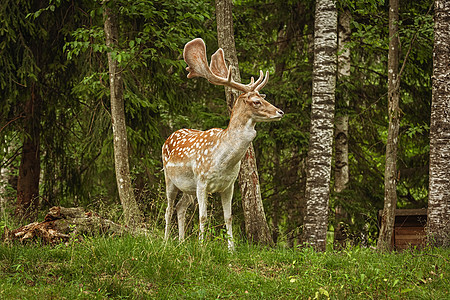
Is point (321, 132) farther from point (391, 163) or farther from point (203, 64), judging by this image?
point (203, 64)

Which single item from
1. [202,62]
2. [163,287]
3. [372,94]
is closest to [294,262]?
[163,287]

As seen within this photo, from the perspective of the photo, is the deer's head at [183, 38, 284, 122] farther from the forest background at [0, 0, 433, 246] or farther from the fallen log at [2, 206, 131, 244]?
the fallen log at [2, 206, 131, 244]

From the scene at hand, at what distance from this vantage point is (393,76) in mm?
9688

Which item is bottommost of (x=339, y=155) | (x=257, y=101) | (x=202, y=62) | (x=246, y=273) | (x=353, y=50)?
(x=246, y=273)

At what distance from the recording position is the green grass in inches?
218

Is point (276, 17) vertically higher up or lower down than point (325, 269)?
higher up

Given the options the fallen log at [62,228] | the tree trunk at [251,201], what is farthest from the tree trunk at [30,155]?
the tree trunk at [251,201]

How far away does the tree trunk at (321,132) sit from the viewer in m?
8.63

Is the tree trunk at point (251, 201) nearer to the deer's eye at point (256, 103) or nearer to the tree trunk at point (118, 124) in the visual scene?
the deer's eye at point (256, 103)

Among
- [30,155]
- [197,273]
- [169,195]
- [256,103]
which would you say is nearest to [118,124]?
[169,195]

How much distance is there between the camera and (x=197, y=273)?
6023 millimetres

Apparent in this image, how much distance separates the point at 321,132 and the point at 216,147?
89.3 inches

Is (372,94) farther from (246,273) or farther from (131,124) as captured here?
(246,273)

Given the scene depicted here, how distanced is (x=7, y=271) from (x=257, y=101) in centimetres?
354
